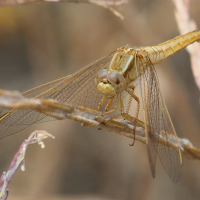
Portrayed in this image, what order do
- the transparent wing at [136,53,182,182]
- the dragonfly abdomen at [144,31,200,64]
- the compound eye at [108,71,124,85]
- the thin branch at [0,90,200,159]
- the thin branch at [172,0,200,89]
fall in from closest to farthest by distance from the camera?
the thin branch at [0,90,200,159] → the transparent wing at [136,53,182,182] → the compound eye at [108,71,124,85] → the thin branch at [172,0,200,89] → the dragonfly abdomen at [144,31,200,64]

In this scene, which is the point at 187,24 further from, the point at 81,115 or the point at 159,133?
the point at 81,115

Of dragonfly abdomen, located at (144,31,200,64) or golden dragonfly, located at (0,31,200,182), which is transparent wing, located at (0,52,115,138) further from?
dragonfly abdomen, located at (144,31,200,64)

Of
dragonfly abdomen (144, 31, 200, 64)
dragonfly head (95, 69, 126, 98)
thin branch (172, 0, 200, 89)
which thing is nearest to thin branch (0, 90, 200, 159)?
dragonfly head (95, 69, 126, 98)

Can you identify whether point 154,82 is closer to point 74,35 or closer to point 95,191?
point 95,191

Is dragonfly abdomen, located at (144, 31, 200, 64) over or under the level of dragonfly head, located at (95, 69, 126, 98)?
over

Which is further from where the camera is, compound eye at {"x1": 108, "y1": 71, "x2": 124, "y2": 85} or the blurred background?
the blurred background

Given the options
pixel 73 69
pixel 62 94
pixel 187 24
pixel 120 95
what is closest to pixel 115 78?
pixel 120 95

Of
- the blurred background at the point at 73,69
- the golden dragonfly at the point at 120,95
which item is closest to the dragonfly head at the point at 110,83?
the golden dragonfly at the point at 120,95

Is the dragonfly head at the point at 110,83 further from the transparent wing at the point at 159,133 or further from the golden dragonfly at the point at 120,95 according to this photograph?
the transparent wing at the point at 159,133
